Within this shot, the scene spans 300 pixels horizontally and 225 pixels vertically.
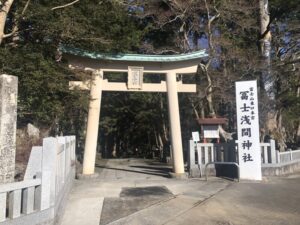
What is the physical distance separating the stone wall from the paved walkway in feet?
4.91

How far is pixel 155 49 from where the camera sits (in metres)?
17.4

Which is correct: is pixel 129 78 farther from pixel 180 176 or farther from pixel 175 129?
pixel 180 176

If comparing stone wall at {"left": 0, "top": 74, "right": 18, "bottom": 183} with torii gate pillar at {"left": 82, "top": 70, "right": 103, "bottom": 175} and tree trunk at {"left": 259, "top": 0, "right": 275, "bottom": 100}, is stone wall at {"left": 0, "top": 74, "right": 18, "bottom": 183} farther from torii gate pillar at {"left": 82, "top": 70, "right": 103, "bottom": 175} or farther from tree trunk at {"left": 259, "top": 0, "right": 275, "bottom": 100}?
tree trunk at {"left": 259, "top": 0, "right": 275, "bottom": 100}

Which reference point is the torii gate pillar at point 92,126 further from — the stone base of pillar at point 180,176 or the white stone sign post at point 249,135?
the white stone sign post at point 249,135

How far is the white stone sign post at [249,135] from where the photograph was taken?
10672 mm

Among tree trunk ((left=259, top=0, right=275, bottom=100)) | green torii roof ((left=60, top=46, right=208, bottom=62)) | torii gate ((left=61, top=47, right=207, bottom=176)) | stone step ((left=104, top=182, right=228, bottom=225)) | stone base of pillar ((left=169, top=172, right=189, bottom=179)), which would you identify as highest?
tree trunk ((left=259, top=0, right=275, bottom=100))

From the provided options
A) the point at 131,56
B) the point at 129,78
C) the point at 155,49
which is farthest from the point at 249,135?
the point at 155,49

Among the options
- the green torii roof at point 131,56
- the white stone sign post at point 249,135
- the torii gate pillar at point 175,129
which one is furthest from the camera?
the torii gate pillar at point 175,129

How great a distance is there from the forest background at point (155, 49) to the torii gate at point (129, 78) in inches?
17.1

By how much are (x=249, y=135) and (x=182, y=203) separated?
4.15 metres

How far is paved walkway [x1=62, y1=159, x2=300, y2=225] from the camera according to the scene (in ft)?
20.9

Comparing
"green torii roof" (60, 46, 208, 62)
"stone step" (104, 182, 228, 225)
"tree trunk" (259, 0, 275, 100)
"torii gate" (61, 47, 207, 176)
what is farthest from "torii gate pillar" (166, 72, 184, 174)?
"tree trunk" (259, 0, 275, 100)

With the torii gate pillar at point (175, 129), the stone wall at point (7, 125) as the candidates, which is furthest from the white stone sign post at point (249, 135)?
the stone wall at point (7, 125)

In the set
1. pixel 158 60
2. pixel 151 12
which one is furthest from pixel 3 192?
pixel 151 12
